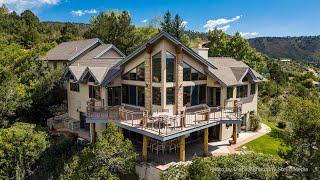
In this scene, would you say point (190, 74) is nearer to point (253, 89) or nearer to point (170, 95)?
point (170, 95)

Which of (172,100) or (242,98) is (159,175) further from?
(242,98)

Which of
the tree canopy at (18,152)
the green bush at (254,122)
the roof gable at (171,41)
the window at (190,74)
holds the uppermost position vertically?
the roof gable at (171,41)

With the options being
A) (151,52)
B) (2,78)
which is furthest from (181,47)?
(2,78)

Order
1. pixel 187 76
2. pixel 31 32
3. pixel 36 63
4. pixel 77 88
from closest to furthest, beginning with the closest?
pixel 187 76 → pixel 77 88 → pixel 36 63 → pixel 31 32

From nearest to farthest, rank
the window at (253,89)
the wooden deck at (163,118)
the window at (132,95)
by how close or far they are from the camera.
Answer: the wooden deck at (163,118)
the window at (132,95)
the window at (253,89)

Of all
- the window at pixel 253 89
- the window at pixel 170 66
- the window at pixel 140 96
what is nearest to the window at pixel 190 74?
the window at pixel 170 66

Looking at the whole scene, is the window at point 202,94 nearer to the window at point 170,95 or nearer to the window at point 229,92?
the window at point 229,92
